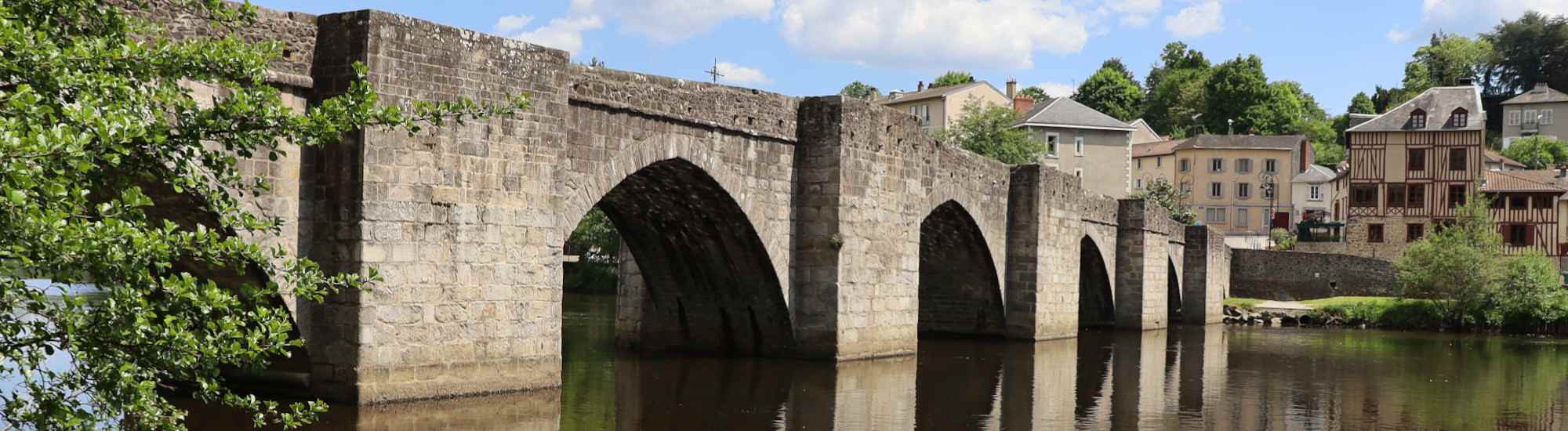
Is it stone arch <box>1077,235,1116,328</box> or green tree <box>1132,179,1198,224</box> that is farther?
green tree <box>1132,179,1198,224</box>

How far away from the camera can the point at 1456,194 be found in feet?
175

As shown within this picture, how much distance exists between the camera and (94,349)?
20.4ft

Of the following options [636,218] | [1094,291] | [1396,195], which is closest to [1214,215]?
[1396,195]

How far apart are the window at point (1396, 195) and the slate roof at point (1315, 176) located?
18.6 meters

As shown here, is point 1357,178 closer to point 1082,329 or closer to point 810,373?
point 1082,329

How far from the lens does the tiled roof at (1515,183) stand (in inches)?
2073

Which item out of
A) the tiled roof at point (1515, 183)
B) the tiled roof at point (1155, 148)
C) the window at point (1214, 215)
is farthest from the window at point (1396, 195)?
the tiled roof at point (1155, 148)

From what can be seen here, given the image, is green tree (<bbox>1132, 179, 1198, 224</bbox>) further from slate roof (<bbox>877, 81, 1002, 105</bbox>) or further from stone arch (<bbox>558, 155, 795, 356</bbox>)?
stone arch (<bbox>558, 155, 795, 356</bbox>)

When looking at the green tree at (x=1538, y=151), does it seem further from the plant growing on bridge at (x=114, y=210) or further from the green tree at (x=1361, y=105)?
the plant growing on bridge at (x=114, y=210)

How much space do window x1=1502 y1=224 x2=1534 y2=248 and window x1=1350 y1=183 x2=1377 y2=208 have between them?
441 centimetres

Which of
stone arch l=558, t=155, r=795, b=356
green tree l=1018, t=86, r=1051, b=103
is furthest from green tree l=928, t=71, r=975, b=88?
stone arch l=558, t=155, r=795, b=356

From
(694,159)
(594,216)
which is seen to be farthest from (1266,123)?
(694,159)

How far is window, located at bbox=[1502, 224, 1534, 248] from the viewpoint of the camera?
53.2 m

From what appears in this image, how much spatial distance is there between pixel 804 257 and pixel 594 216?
25.2 metres
